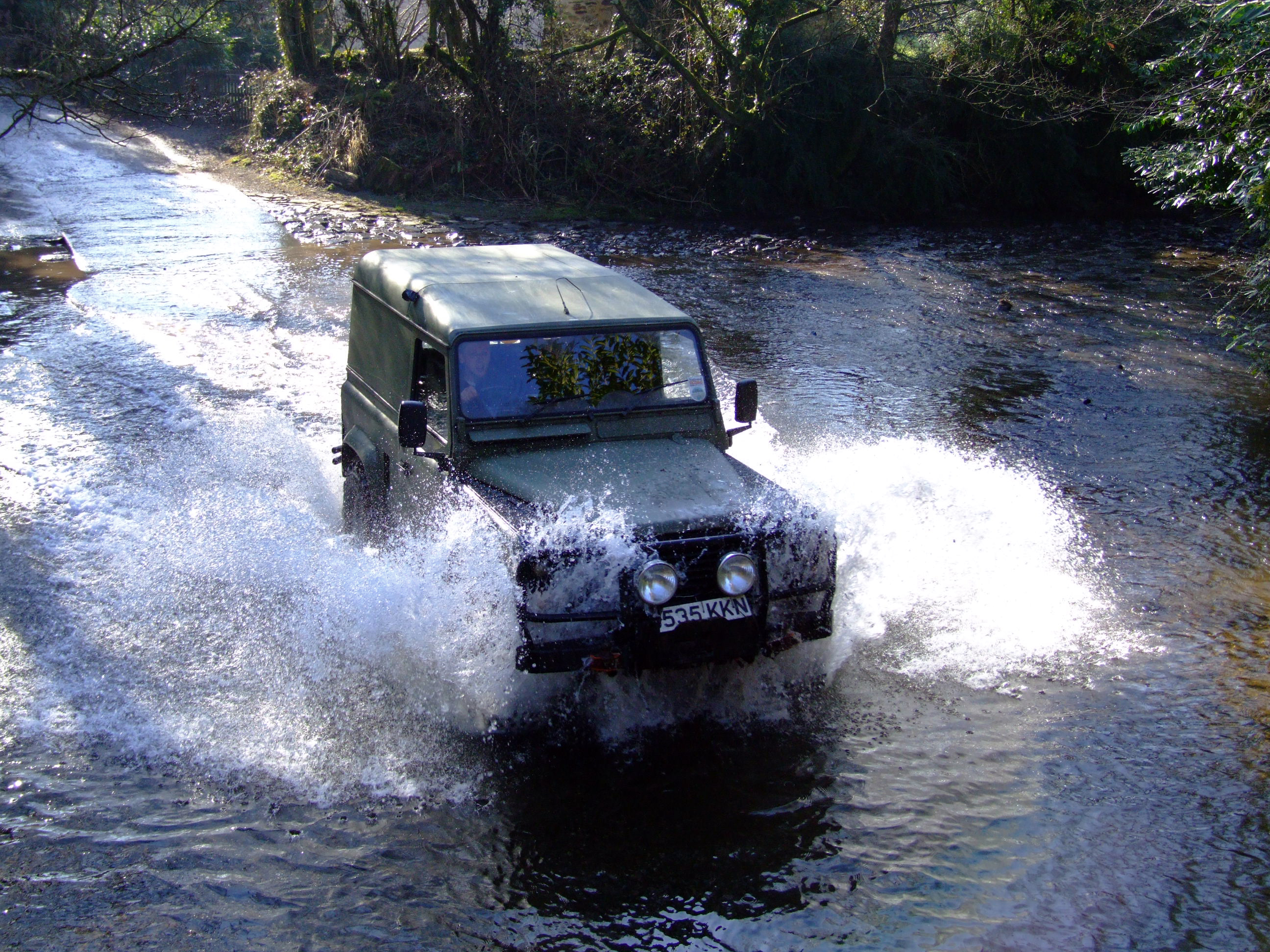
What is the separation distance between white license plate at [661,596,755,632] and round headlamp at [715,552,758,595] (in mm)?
57

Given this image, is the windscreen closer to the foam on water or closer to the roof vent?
the roof vent

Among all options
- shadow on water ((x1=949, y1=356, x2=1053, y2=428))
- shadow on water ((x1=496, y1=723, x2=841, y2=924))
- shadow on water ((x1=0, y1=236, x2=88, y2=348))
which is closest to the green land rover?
shadow on water ((x1=496, y1=723, x2=841, y2=924))

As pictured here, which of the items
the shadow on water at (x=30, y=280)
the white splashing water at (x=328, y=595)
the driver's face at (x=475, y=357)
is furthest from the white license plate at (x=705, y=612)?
the shadow on water at (x=30, y=280)

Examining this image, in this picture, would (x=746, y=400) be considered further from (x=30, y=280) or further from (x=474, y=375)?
(x=30, y=280)

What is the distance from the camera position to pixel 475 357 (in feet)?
19.0

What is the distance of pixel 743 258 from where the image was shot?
1812 cm

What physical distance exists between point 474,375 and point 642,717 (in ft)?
6.43

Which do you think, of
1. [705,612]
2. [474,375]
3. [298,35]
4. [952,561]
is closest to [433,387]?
[474,375]

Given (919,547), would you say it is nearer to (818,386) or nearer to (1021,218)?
(818,386)

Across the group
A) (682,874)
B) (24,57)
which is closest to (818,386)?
(682,874)

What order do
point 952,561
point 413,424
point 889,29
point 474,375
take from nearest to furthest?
point 413,424 → point 474,375 → point 952,561 → point 889,29

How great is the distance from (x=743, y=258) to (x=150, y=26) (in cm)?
924

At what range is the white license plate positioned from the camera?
192 inches

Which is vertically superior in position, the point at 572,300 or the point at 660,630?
the point at 572,300
